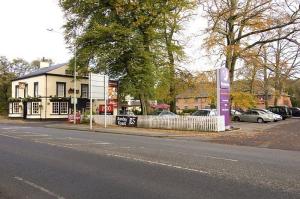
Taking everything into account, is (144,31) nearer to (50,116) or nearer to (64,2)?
(64,2)

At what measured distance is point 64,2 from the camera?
39.5 metres

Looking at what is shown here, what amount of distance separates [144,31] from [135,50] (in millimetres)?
2116

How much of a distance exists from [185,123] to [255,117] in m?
18.3

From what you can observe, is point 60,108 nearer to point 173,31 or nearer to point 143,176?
point 173,31

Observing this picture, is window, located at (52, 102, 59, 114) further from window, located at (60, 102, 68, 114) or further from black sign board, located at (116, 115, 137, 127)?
black sign board, located at (116, 115, 137, 127)

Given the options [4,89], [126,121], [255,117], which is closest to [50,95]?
[126,121]

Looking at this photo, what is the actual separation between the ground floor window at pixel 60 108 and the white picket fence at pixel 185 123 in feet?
72.8

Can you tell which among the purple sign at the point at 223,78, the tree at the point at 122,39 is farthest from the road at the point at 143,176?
the tree at the point at 122,39

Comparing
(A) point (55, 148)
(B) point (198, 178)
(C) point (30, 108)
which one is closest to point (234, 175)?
(B) point (198, 178)

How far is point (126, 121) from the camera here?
117 feet

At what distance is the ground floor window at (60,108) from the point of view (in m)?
53.1

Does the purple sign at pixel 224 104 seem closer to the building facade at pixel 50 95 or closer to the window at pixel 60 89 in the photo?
the building facade at pixel 50 95

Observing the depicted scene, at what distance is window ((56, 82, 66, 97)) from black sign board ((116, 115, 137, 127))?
1993cm

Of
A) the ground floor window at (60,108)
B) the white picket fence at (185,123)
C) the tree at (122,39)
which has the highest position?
the tree at (122,39)
